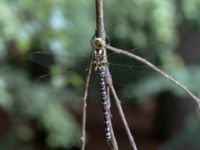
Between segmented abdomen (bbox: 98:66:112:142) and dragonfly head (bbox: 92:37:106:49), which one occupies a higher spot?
dragonfly head (bbox: 92:37:106:49)

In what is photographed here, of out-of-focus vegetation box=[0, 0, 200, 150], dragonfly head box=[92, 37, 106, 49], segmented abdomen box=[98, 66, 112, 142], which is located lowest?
segmented abdomen box=[98, 66, 112, 142]

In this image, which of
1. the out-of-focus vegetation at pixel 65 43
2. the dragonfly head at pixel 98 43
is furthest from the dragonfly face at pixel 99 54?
the out-of-focus vegetation at pixel 65 43

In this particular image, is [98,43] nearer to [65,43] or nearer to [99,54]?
[99,54]

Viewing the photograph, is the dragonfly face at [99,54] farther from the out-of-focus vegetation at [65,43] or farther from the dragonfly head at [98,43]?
the out-of-focus vegetation at [65,43]

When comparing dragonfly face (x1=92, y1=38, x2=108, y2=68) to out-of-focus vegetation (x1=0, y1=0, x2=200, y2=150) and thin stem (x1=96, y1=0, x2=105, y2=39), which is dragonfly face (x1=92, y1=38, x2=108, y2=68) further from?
out-of-focus vegetation (x1=0, y1=0, x2=200, y2=150)

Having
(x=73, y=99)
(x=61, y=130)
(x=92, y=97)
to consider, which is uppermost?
(x=92, y=97)

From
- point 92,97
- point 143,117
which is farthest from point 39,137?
point 143,117

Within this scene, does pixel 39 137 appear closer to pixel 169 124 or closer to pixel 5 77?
pixel 169 124

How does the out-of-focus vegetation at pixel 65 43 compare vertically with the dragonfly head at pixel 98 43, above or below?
above

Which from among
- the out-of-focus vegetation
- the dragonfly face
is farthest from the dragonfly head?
the out-of-focus vegetation
